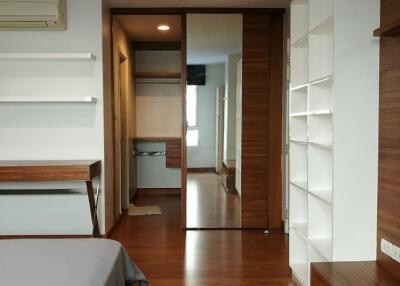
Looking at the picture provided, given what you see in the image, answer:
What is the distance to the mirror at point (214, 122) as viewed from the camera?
4.49m

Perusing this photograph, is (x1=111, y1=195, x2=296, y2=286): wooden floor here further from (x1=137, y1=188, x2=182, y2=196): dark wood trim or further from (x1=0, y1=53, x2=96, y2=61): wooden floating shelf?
(x1=0, y1=53, x2=96, y2=61): wooden floating shelf

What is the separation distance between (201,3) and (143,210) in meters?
2.88

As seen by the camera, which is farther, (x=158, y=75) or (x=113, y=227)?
(x=158, y=75)

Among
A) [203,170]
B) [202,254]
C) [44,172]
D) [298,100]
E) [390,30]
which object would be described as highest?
[390,30]

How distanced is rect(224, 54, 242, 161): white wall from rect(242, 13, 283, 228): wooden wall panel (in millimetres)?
121

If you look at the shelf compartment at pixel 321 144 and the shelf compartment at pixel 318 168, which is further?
the shelf compartment at pixel 318 168

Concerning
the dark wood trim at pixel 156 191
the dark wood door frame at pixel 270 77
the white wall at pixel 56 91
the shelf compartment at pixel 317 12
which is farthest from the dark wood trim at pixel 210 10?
the dark wood trim at pixel 156 191

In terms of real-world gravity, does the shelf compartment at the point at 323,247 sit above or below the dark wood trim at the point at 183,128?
below

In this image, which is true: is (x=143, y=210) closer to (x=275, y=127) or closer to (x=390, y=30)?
(x=275, y=127)

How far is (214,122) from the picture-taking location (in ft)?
15.4

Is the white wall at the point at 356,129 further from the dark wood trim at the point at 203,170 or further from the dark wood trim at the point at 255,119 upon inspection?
the dark wood trim at the point at 203,170

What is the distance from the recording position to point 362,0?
2.24 meters

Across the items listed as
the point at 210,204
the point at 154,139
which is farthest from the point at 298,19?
the point at 154,139

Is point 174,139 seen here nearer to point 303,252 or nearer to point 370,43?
point 303,252
